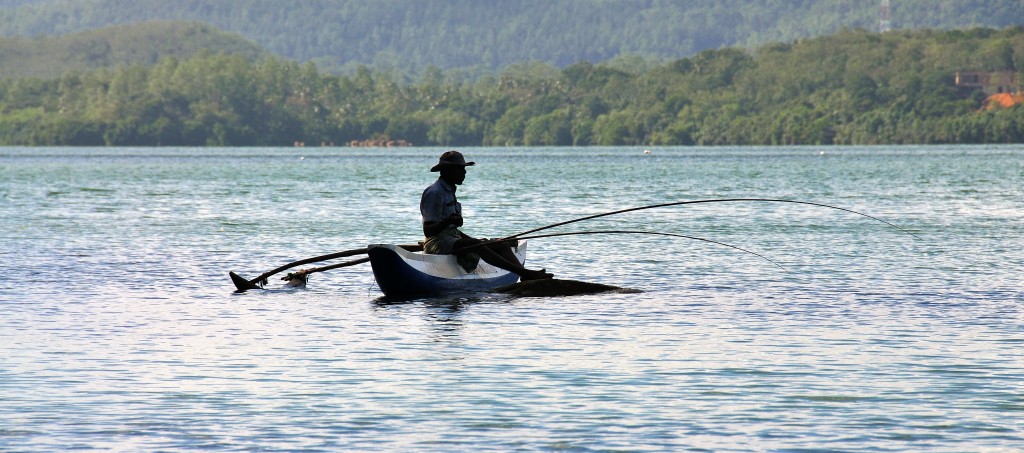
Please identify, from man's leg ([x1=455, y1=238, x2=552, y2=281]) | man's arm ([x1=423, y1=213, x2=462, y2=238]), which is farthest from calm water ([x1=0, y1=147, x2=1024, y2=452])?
man's arm ([x1=423, y1=213, x2=462, y2=238])

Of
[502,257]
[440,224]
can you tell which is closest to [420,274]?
[440,224]

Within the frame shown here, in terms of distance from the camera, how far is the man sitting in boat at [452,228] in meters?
20.9

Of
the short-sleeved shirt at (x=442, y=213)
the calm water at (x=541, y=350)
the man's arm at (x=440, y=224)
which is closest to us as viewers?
the calm water at (x=541, y=350)

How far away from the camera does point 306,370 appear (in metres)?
15.3

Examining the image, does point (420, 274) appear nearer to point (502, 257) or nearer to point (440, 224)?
point (440, 224)

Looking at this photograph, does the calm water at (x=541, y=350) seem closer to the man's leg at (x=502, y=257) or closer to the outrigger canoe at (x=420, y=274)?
the outrigger canoe at (x=420, y=274)

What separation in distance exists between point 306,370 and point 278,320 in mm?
4294

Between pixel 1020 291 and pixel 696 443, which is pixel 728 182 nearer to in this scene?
Answer: pixel 1020 291

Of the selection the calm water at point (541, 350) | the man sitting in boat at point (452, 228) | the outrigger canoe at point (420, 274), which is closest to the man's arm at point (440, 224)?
the man sitting in boat at point (452, 228)

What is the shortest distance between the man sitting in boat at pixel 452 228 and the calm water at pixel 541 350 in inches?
22.9

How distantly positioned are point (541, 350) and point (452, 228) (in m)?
5.05

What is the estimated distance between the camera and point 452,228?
21359 mm

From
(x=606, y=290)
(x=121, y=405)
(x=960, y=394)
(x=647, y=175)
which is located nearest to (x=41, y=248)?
(x=606, y=290)

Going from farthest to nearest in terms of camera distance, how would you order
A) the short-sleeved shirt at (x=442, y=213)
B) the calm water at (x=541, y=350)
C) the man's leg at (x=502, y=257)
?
the man's leg at (x=502, y=257), the short-sleeved shirt at (x=442, y=213), the calm water at (x=541, y=350)
